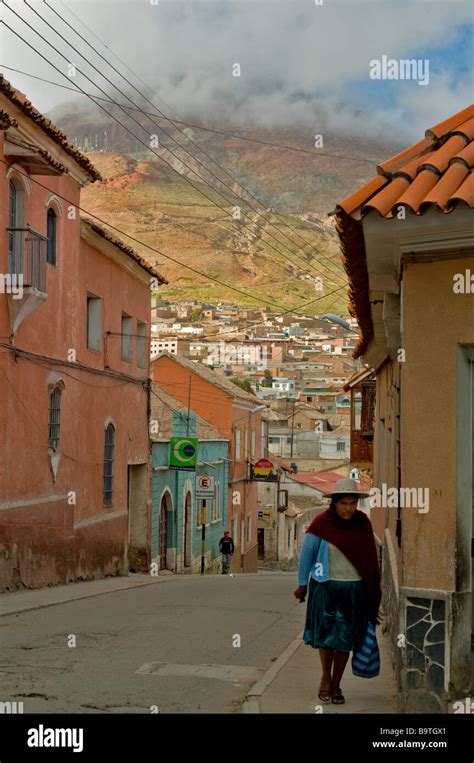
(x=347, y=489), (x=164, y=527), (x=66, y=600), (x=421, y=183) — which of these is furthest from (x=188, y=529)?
(x=421, y=183)

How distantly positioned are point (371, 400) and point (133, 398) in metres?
8.34

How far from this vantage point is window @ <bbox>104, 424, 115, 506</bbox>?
25.6 meters

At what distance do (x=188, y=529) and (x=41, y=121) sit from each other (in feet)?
66.0

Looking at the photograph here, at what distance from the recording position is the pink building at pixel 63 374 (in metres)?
17.6

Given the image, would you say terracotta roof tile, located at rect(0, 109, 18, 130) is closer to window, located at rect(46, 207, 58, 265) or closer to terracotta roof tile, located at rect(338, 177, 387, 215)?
window, located at rect(46, 207, 58, 265)

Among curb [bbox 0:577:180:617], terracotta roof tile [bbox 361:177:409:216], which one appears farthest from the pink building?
terracotta roof tile [bbox 361:177:409:216]

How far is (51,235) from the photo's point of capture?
66.6ft

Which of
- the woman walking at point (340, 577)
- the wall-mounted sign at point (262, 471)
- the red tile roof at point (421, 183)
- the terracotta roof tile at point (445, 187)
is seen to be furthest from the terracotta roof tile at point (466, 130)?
the wall-mounted sign at point (262, 471)

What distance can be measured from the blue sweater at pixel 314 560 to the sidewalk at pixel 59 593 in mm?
7377

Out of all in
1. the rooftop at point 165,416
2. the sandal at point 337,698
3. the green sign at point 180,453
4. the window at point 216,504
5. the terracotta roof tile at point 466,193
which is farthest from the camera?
the window at point 216,504

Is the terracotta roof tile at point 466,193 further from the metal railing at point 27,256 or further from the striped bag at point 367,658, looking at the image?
the metal railing at point 27,256

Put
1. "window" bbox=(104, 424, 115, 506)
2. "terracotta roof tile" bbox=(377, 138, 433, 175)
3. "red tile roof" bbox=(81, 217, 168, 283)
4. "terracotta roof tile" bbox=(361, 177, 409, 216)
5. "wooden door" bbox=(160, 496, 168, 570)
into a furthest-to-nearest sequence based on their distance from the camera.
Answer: "wooden door" bbox=(160, 496, 168, 570)
"window" bbox=(104, 424, 115, 506)
"red tile roof" bbox=(81, 217, 168, 283)
"terracotta roof tile" bbox=(377, 138, 433, 175)
"terracotta roof tile" bbox=(361, 177, 409, 216)

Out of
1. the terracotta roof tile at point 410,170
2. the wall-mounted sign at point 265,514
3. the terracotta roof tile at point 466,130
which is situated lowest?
the wall-mounted sign at point 265,514

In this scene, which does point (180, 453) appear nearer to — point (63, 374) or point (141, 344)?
point (141, 344)
